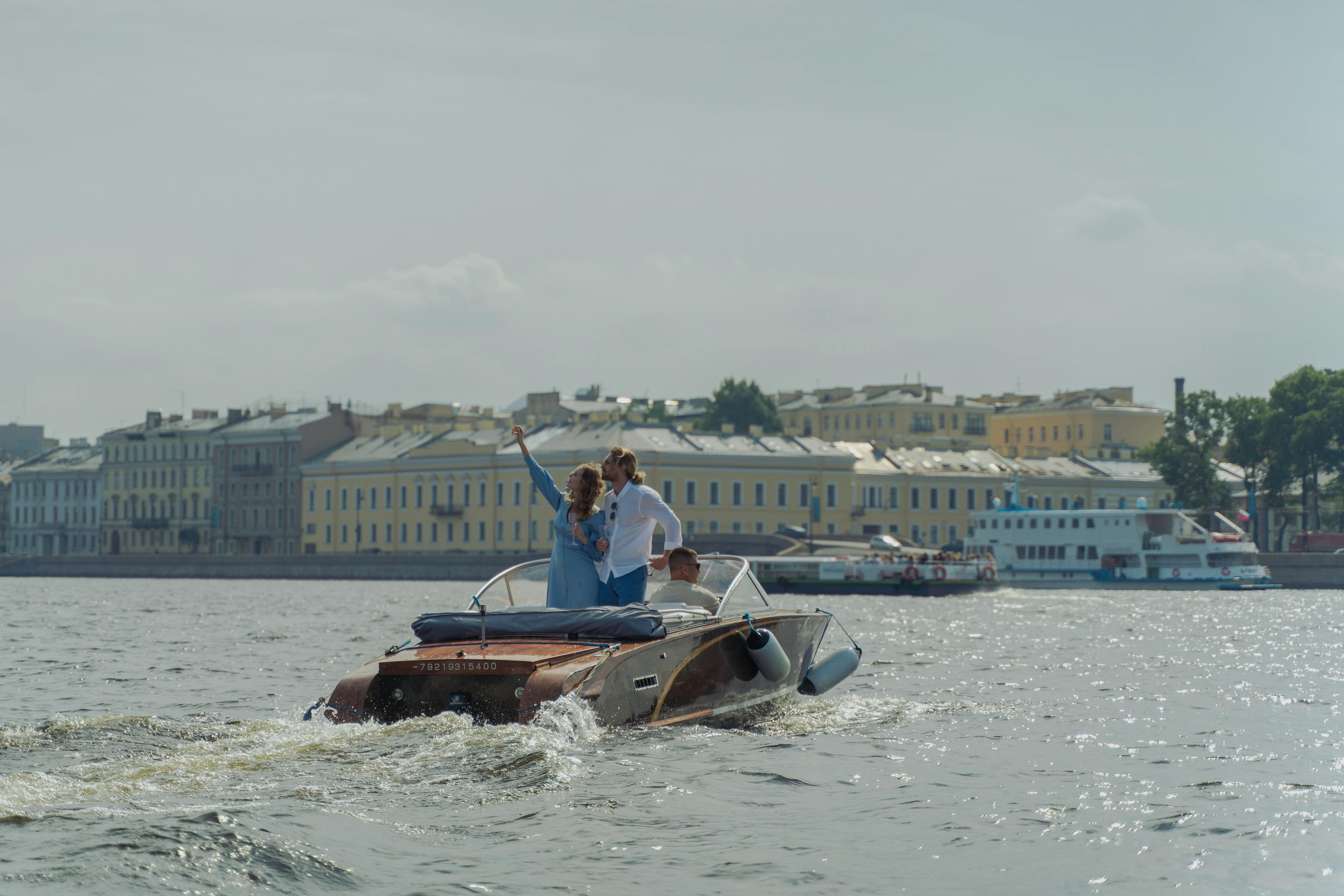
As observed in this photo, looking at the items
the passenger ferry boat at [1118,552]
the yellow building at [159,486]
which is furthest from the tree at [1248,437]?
the yellow building at [159,486]

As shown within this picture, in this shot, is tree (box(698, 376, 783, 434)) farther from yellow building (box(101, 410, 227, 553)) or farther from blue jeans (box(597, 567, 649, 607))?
blue jeans (box(597, 567, 649, 607))

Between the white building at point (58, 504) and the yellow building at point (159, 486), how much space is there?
263cm

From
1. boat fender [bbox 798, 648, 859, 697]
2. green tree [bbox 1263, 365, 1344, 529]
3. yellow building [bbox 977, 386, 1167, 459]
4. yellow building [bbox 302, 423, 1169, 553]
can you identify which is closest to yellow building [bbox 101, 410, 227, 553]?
yellow building [bbox 302, 423, 1169, 553]

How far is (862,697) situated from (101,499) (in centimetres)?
10828

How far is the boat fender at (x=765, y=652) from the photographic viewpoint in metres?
12.8

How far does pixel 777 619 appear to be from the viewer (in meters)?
13.8

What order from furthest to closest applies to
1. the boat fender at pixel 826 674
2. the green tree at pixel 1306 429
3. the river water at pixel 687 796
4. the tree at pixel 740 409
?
1. the tree at pixel 740 409
2. the green tree at pixel 1306 429
3. the boat fender at pixel 826 674
4. the river water at pixel 687 796

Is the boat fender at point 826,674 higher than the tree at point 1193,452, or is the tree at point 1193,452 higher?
the tree at point 1193,452

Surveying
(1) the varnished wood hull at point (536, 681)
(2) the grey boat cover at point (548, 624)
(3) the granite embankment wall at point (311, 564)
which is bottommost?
(3) the granite embankment wall at point (311, 564)

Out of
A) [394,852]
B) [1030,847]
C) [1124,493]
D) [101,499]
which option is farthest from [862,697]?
[101,499]

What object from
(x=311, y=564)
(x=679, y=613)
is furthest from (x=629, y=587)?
(x=311, y=564)

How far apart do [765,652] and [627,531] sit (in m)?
1.47

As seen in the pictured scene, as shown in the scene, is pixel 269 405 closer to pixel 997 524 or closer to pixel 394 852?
pixel 997 524

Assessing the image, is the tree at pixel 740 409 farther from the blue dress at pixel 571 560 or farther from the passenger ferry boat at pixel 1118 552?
the blue dress at pixel 571 560
